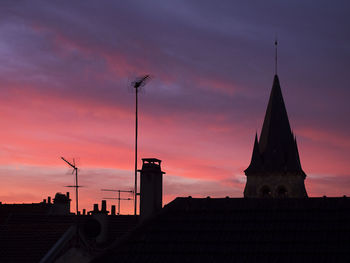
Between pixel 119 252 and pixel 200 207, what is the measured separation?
3981mm

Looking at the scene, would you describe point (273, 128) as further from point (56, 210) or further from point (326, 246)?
point (326, 246)

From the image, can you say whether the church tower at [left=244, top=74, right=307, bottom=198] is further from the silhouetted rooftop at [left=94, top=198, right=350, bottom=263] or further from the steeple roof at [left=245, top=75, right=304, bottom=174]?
the silhouetted rooftop at [left=94, top=198, right=350, bottom=263]

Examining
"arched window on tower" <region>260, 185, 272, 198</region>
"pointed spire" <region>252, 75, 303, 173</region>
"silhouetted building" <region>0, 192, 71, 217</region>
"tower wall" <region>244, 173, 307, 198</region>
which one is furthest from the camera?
"pointed spire" <region>252, 75, 303, 173</region>

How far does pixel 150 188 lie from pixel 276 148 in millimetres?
78444

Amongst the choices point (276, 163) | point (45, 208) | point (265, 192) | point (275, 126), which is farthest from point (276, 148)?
point (45, 208)

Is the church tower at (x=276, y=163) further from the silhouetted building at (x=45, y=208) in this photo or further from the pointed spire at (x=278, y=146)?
the silhouetted building at (x=45, y=208)

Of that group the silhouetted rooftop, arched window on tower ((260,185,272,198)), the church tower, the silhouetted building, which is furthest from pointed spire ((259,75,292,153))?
the silhouetted rooftop

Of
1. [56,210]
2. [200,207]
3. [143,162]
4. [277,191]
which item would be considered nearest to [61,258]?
[143,162]

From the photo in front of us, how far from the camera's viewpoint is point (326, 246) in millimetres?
28922

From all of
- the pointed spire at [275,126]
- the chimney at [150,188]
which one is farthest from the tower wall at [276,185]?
the chimney at [150,188]

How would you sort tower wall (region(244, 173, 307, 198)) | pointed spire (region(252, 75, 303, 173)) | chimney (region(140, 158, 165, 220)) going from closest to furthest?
chimney (region(140, 158, 165, 220))
tower wall (region(244, 173, 307, 198))
pointed spire (region(252, 75, 303, 173))

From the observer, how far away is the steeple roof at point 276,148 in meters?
111

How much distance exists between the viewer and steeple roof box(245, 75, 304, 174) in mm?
111250

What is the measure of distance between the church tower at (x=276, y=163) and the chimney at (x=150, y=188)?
7737 centimetres
